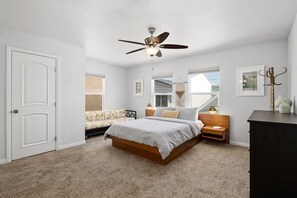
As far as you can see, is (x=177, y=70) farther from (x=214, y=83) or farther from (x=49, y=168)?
(x=49, y=168)

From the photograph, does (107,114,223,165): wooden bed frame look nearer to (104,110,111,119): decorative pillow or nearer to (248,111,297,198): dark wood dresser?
(248,111,297,198): dark wood dresser

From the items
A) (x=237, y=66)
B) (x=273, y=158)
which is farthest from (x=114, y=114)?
(x=273, y=158)

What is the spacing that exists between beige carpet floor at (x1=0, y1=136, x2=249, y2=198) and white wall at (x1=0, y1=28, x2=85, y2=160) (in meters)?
0.57

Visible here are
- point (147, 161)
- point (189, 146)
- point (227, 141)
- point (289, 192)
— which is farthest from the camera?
point (227, 141)

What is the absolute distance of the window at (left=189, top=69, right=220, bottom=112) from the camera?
4.38 metres

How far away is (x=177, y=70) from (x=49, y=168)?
413 centimetres

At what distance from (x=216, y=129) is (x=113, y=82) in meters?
3.98

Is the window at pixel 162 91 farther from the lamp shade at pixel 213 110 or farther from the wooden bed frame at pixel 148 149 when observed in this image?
the wooden bed frame at pixel 148 149

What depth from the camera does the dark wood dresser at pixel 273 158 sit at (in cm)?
134

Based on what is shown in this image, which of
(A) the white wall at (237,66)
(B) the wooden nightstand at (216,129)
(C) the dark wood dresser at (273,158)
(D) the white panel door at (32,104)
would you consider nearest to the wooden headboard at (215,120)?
(B) the wooden nightstand at (216,129)

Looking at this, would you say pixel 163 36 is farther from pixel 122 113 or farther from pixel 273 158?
pixel 122 113

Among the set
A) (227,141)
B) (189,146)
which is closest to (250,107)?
(227,141)

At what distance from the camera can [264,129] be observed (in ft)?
4.74

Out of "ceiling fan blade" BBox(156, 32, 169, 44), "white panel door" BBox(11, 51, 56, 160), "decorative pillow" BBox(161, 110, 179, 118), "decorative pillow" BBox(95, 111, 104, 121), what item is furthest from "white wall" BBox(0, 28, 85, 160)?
"ceiling fan blade" BBox(156, 32, 169, 44)
